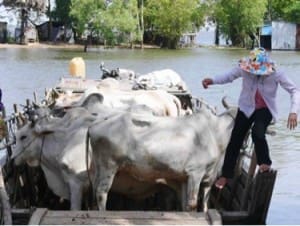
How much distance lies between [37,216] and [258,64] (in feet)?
8.45

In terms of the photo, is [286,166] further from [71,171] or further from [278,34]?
[278,34]

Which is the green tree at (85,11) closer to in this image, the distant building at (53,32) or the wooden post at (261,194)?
the distant building at (53,32)

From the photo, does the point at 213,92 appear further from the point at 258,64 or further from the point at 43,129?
the point at 258,64

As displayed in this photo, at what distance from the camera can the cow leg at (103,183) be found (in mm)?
7910

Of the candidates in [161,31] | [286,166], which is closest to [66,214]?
[286,166]

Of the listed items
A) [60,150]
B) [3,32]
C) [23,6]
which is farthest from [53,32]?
[60,150]

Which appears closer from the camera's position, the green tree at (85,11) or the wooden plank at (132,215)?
the wooden plank at (132,215)

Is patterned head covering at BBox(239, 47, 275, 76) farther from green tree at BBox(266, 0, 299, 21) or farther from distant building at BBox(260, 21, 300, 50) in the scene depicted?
green tree at BBox(266, 0, 299, 21)

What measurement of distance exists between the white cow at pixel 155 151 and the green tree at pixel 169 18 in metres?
77.1

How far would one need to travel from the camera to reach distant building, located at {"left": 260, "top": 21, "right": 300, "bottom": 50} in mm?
88000

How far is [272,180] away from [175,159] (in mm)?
1004

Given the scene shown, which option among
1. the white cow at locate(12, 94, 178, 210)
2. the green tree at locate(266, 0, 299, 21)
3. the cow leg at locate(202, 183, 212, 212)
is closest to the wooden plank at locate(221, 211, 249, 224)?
the cow leg at locate(202, 183, 212, 212)

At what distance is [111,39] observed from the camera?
77688mm

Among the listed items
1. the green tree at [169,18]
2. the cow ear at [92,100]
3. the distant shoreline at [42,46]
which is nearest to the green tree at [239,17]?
the green tree at [169,18]
